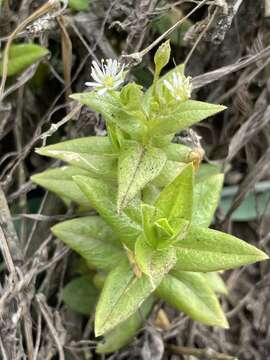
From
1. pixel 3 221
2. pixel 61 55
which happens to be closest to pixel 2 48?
pixel 61 55

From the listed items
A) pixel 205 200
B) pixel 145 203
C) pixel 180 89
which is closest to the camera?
pixel 180 89

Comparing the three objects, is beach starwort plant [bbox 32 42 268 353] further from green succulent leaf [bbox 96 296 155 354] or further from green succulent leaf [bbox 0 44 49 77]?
green succulent leaf [bbox 0 44 49 77]

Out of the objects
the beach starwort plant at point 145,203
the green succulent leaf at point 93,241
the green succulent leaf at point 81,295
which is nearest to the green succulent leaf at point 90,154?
the beach starwort plant at point 145,203

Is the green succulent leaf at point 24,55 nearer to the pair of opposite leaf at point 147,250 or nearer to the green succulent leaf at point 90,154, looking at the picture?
the green succulent leaf at point 90,154

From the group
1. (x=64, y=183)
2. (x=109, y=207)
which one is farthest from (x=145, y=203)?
(x=64, y=183)

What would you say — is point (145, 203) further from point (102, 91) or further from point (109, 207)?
point (102, 91)
